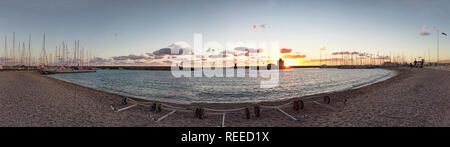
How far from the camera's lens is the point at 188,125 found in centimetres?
817

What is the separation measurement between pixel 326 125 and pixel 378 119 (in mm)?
2825

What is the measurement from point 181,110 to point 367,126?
909cm

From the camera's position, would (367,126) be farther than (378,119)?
No
